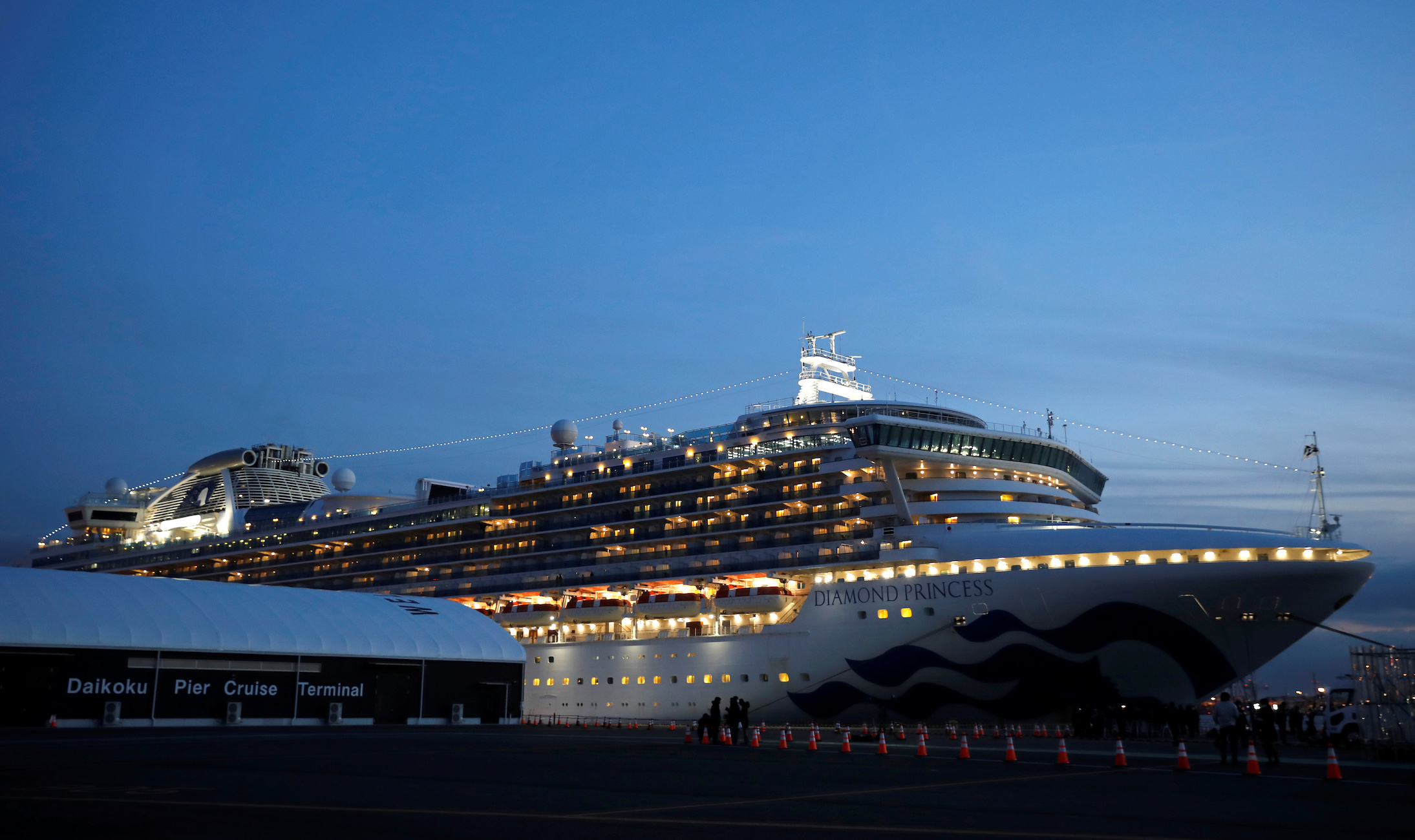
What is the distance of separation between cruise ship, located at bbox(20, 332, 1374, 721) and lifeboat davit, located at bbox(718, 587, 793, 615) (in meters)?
0.09

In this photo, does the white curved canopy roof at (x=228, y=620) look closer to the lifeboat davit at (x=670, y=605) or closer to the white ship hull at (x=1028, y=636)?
the lifeboat davit at (x=670, y=605)

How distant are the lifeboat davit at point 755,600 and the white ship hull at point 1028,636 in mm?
1072

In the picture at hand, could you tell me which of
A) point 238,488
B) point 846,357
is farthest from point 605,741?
point 238,488

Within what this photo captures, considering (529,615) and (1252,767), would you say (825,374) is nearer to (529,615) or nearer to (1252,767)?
(529,615)

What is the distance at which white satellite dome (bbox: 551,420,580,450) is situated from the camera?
57094 millimetres

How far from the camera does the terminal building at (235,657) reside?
31609 millimetres

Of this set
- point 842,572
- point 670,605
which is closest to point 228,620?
point 670,605

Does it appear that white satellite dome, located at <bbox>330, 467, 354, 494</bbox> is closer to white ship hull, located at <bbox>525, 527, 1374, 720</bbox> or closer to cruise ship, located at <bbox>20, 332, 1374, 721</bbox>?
cruise ship, located at <bbox>20, 332, 1374, 721</bbox>

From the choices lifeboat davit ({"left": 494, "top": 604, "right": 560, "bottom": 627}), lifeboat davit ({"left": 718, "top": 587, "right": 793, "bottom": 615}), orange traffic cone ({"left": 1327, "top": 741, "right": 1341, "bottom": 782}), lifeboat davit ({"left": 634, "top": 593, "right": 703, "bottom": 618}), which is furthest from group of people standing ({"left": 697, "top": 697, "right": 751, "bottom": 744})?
lifeboat davit ({"left": 494, "top": 604, "right": 560, "bottom": 627})

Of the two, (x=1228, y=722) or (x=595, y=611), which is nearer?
(x=1228, y=722)

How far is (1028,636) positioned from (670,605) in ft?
49.0

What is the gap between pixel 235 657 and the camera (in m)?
34.7

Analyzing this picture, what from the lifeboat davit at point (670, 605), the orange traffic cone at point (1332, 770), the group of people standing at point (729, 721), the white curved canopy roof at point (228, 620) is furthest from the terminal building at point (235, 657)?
the orange traffic cone at point (1332, 770)

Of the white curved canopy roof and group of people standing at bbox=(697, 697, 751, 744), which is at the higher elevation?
the white curved canopy roof
